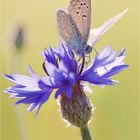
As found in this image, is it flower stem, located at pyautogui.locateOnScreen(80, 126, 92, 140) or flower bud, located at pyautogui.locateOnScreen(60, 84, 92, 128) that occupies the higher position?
flower bud, located at pyautogui.locateOnScreen(60, 84, 92, 128)

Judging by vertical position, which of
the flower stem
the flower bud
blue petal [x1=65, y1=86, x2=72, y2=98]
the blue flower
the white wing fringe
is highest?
the white wing fringe

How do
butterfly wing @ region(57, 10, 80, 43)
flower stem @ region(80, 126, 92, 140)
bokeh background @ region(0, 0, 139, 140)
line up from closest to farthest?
flower stem @ region(80, 126, 92, 140), butterfly wing @ region(57, 10, 80, 43), bokeh background @ region(0, 0, 139, 140)

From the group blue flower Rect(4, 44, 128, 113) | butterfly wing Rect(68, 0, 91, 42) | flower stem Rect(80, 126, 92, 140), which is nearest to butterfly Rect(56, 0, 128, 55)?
butterfly wing Rect(68, 0, 91, 42)

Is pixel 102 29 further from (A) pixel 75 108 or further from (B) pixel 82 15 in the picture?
(A) pixel 75 108

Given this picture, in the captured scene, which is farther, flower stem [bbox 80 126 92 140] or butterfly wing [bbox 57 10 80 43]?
butterfly wing [bbox 57 10 80 43]

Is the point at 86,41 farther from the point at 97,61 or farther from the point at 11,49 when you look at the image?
the point at 11,49

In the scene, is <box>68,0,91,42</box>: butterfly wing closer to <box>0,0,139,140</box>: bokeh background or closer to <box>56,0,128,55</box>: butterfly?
<box>56,0,128,55</box>: butterfly

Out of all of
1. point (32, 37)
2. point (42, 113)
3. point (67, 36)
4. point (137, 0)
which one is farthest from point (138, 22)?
point (67, 36)

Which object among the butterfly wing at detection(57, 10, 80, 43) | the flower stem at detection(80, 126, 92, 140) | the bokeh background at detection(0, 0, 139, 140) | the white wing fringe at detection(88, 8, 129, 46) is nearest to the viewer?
the flower stem at detection(80, 126, 92, 140)
